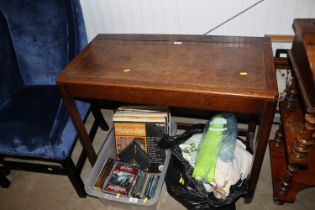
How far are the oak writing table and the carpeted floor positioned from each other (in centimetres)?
16

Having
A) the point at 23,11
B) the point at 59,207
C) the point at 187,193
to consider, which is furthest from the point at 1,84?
the point at 187,193

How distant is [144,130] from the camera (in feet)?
4.53

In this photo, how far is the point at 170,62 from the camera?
3.69 ft

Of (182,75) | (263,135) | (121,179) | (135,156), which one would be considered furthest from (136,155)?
(263,135)

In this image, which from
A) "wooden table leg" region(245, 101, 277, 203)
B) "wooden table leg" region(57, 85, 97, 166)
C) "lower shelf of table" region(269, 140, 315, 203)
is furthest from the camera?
"lower shelf of table" region(269, 140, 315, 203)

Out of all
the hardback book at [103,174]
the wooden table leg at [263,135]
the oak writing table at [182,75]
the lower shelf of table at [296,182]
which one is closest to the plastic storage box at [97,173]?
the hardback book at [103,174]

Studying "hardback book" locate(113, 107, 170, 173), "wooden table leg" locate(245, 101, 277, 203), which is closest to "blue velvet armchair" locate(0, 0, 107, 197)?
"hardback book" locate(113, 107, 170, 173)

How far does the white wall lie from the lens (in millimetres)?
1288

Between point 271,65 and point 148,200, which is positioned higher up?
point 271,65

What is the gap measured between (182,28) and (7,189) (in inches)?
57.6

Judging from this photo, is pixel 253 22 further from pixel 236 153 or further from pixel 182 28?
pixel 236 153

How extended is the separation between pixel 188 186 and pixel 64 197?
0.75 m

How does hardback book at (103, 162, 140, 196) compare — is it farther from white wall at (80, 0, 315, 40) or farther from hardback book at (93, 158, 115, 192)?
white wall at (80, 0, 315, 40)

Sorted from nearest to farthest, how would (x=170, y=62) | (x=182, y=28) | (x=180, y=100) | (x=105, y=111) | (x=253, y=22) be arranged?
(x=180, y=100) → (x=170, y=62) → (x=253, y=22) → (x=182, y=28) → (x=105, y=111)
